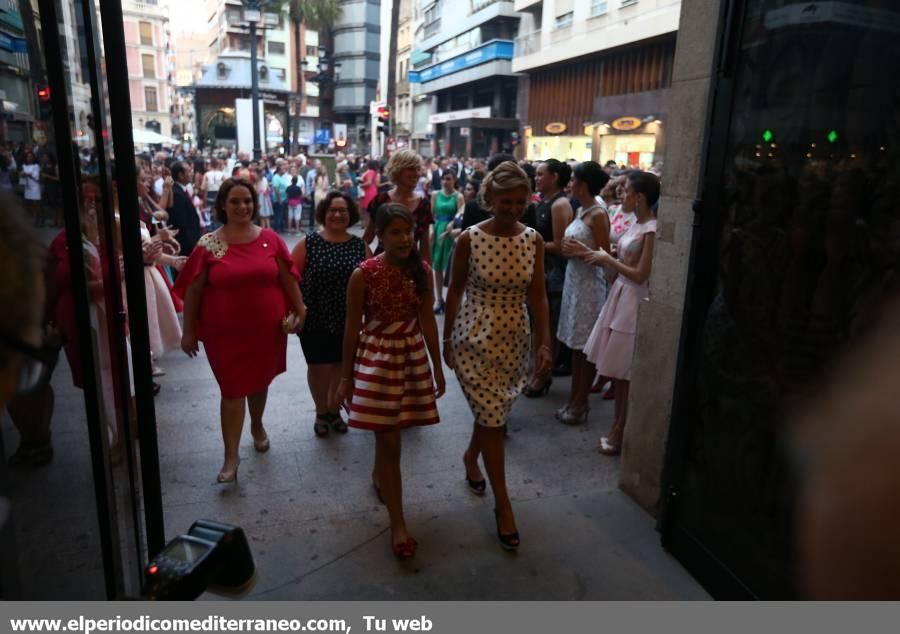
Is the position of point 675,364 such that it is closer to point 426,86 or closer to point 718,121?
point 718,121

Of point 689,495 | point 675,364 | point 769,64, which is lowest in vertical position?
point 689,495

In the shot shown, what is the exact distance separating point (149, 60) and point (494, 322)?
77036 millimetres

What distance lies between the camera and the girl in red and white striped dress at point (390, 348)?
10.5 ft

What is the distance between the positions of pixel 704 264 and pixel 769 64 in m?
0.87

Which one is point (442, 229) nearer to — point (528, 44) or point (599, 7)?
point (599, 7)

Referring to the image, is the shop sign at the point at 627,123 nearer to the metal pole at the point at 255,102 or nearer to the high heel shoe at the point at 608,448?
the metal pole at the point at 255,102

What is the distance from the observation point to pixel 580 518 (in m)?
3.66

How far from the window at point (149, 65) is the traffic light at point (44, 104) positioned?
77300 millimetres

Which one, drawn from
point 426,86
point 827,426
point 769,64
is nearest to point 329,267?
point 769,64

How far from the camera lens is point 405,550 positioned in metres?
3.24

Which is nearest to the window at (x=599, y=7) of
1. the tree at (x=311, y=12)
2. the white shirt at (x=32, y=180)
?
the white shirt at (x=32, y=180)

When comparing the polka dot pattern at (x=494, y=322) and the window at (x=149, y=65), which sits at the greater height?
the window at (x=149, y=65)

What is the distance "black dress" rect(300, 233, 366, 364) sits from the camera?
4.43 meters

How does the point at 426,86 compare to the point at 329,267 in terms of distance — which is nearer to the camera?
the point at 329,267
